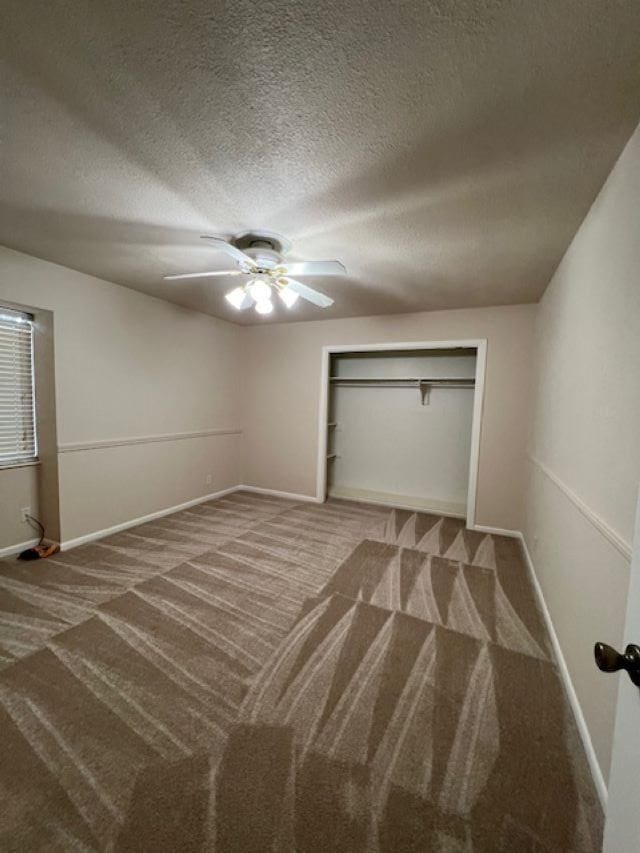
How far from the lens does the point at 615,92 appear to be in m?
1.04

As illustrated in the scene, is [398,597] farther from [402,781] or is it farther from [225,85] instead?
[225,85]

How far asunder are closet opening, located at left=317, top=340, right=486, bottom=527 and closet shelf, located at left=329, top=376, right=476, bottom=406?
1cm

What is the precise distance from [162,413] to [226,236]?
7.36 feet

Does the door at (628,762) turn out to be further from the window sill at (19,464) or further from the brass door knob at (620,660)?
the window sill at (19,464)

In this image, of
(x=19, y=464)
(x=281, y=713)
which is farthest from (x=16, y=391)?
(x=281, y=713)

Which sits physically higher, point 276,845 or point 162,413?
point 162,413

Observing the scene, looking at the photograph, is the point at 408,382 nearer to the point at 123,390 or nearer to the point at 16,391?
the point at 123,390

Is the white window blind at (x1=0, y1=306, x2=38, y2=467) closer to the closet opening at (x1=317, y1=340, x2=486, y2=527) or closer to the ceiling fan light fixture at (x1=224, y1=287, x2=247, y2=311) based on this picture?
the ceiling fan light fixture at (x1=224, y1=287, x2=247, y2=311)

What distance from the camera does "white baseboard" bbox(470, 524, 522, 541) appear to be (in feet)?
11.2

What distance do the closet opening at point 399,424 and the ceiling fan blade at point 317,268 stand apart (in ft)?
6.83

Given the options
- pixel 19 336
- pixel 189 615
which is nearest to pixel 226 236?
pixel 19 336

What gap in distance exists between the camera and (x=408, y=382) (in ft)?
14.2

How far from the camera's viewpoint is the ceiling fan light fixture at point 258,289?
216cm

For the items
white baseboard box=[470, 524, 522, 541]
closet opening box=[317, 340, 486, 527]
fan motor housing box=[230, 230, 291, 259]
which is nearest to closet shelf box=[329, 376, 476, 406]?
closet opening box=[317, 340, 486, 527]
